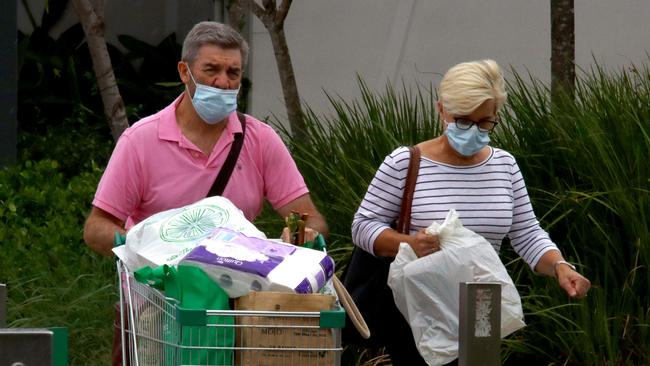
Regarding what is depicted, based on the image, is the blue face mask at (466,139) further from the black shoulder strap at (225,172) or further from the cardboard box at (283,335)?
the cardboard box at (283,335)

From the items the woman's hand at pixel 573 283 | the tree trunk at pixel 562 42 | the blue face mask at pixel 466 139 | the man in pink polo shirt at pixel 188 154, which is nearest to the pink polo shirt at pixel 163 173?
the man in pink polo shirt at pixel 188 154

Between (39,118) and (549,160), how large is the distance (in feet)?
24.2

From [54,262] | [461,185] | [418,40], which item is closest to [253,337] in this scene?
[461,185]

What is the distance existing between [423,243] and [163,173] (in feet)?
3.02

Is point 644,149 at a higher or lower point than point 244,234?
higher

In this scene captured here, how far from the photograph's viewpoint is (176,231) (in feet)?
13.7

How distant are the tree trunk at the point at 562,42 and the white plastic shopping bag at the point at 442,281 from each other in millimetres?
4163

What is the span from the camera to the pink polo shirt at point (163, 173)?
4789 millimetres

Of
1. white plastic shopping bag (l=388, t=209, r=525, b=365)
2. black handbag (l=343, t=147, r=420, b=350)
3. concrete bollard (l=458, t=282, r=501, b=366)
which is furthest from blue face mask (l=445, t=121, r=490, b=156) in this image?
concrete bollard (l=458, t=282, r=501, b=366)

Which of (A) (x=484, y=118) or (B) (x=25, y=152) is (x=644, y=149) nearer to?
(A) (x=484, y=118)

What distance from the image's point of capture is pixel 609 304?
6844 mm

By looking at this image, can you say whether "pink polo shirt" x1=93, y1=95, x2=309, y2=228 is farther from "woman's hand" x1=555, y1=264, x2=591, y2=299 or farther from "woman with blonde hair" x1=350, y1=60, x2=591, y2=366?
"woman's hand" x1=555, y1=264, x2=591, y2=299

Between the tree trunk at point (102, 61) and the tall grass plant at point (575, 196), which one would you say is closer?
the tall grass plant at point (575, 196)

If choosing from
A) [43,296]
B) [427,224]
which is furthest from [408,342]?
[43,296]
